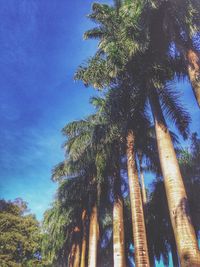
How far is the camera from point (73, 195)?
2289 centimetres

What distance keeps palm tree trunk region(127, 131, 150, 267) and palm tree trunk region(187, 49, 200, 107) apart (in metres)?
5.79

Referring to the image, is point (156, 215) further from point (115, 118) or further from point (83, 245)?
point (115, 118)

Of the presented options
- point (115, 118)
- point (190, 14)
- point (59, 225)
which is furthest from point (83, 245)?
point (190, 14)

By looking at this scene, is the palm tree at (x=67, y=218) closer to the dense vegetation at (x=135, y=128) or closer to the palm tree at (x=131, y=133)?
the dense vegetation at (x=135, y=128)

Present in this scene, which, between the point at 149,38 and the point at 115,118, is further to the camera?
the point at 115,118

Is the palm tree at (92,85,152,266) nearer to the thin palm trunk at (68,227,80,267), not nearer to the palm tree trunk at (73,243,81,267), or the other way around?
the thin palm trunk at (68,227,80,267)

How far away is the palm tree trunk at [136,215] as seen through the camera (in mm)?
12580

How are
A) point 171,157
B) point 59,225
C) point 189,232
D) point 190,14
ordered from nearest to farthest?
point 189,232
point 171,157
point 190,14
point 59,225

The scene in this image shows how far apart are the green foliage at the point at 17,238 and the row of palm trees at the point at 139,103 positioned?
1304cm

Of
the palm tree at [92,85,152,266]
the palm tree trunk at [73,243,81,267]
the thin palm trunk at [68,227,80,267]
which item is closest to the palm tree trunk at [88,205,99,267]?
the thin palm trunk at [68,227,80,267]

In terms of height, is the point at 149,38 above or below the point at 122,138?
above

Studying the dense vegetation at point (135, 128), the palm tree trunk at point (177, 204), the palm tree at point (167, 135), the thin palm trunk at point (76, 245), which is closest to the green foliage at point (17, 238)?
the thin palm trunk at point (76, 245)

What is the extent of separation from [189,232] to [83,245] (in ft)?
53.5

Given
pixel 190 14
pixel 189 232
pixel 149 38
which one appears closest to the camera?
pixel 189 232
